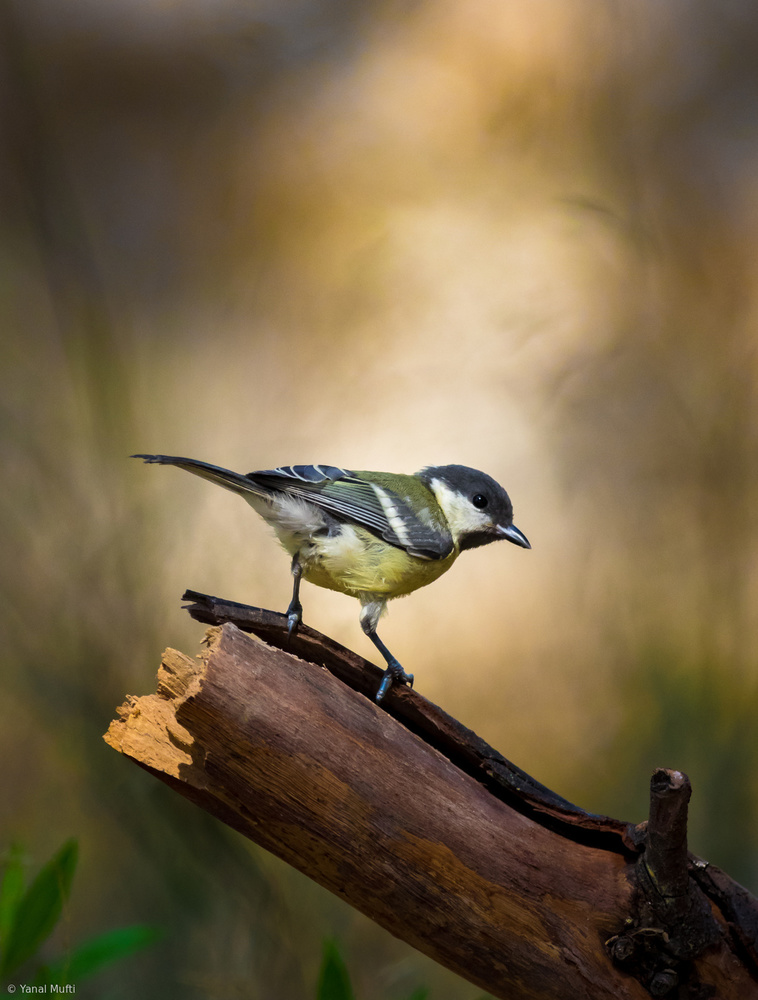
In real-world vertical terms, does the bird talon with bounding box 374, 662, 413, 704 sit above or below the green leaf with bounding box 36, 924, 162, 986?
above

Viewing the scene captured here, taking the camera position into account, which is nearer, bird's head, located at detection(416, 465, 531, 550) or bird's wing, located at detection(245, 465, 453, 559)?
bird's wing, located at detection(245, 465, 453, 559)

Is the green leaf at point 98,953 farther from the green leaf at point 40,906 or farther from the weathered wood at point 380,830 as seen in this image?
the weathered wood at point 380,830

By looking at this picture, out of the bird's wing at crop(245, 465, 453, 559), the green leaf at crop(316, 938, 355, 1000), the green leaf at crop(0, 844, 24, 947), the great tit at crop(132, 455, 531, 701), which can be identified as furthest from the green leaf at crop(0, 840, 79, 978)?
the bird's wing at crop(245, 465, 453, 559)

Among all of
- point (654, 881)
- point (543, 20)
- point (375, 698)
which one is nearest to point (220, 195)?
point (543, 20)

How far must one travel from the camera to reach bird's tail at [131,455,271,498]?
1072 mm

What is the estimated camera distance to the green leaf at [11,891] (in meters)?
1.34

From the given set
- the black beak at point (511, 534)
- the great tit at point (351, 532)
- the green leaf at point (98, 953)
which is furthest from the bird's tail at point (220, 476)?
the green leaf at point (98, 953)

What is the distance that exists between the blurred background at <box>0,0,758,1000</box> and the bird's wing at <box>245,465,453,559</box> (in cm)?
69

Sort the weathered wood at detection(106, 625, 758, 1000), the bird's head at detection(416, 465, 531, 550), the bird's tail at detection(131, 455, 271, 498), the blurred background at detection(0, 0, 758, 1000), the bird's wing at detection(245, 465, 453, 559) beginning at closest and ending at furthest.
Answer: the weathered wood at detection(106, 625, 758, 1000) → the bird's tail at detection(131, 455, 271, 498) → the bird's wing at detection(245, 465, 453, 559) → the bird's head at detection(416, 465, 531, 550) → the blurred background at detection(0, 0, 758, 1000)

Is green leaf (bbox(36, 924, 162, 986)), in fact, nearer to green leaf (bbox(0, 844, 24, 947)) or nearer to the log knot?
green leaf (bbox(0, 844, 24, 947))

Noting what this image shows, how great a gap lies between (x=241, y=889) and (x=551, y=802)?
1291 millimetres

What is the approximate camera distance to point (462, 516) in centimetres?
150

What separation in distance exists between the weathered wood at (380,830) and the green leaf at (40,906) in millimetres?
511

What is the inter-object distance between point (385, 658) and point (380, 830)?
32cm
